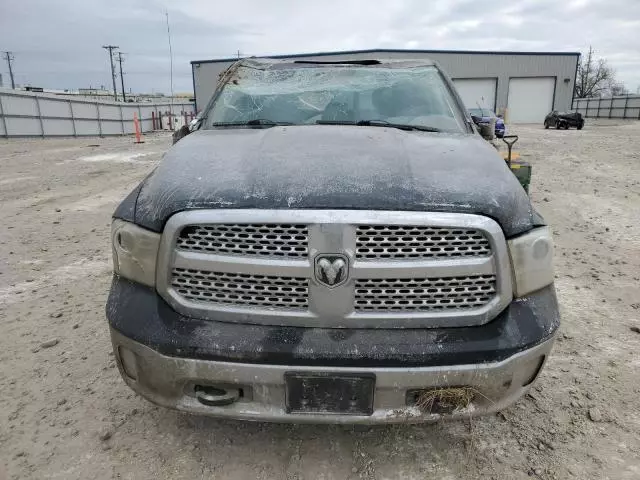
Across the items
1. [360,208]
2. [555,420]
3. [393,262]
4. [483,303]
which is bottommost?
[555,420]

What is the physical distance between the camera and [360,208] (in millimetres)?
1891

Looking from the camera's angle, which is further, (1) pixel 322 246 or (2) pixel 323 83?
(2) pixel 323 83

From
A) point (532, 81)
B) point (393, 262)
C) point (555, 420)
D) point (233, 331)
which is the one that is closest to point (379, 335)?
point (393, 262)

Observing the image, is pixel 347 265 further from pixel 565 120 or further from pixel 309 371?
pixel 565 120

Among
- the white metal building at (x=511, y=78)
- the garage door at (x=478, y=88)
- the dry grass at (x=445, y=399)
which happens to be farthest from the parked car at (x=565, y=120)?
the dry grass at (x=445, y=399)

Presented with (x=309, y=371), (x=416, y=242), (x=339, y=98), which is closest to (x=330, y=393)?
(x=309, y=371)

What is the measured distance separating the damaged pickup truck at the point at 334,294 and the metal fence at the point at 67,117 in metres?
26.0

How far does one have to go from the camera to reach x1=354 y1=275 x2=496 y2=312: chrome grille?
1.94 metres

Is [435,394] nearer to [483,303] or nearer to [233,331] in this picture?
[483,303]

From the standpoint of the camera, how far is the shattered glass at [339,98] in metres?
3.18

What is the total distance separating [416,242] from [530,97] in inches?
1911

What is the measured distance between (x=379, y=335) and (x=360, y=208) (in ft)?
1.68

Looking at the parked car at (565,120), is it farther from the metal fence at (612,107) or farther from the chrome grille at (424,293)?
the chrome grille at (424,293)

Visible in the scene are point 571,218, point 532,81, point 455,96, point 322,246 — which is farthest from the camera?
point 532,81
